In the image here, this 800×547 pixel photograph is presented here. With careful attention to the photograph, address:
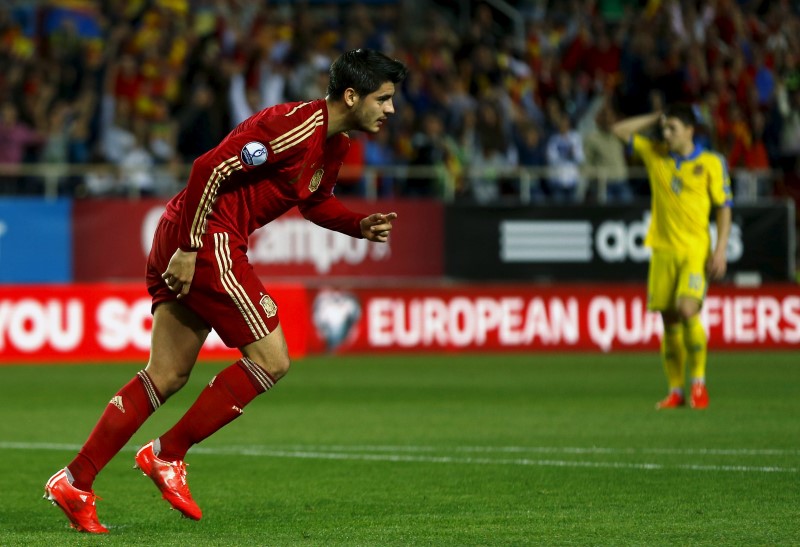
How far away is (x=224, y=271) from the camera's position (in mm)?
6516

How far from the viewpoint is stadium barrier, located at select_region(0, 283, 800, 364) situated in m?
17.8

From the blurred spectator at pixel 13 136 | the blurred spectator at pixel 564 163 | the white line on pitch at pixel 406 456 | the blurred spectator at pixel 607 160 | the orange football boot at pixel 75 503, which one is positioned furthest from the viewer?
the blurred spectator at pixel 564 163

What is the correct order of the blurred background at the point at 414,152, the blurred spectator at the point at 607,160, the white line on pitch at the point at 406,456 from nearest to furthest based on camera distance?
the white line on pitch at the point at 406,456 < the blurred background at the point at 414,152 < the blurred spectator at the point at 607,160

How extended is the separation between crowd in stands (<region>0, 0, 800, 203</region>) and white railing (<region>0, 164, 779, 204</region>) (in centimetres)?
3

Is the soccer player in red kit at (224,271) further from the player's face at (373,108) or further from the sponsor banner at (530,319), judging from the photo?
the sponsor banner at (530,319)

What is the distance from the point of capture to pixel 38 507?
24.3ft

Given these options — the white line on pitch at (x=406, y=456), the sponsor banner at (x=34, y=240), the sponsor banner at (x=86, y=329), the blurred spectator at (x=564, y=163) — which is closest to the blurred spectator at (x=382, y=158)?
the blurred spectator at (x=564, y=163)

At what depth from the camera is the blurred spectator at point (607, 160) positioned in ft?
68.0

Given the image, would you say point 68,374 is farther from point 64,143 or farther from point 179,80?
point 179,80

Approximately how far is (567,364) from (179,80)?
20.6 ft

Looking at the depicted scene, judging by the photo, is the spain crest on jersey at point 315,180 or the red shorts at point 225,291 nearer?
the red shorts at point 225,291

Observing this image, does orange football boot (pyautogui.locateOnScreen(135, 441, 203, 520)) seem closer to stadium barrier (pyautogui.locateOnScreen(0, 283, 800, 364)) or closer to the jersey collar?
the jersey collar

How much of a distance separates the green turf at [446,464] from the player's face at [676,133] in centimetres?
197

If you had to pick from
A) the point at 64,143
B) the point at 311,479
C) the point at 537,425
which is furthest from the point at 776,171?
the point at 311,479
